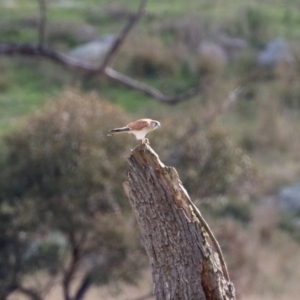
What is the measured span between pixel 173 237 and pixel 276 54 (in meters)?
32.2

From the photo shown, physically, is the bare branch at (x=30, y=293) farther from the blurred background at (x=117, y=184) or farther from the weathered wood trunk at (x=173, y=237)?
the weathered wood trunk at (x=173, y=237)

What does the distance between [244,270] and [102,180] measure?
3602 mm

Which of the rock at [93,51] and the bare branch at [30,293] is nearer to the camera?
the bare branch at [30,293]

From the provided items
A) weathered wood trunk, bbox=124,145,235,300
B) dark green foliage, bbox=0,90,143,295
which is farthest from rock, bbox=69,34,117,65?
→ weathered wood trunk, bbox=124,145,235,300

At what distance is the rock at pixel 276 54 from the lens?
116 ft

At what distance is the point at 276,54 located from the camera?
36031 mm

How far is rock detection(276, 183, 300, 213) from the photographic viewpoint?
24562 mm

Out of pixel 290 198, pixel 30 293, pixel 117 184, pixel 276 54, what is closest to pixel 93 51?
pixel 276 54

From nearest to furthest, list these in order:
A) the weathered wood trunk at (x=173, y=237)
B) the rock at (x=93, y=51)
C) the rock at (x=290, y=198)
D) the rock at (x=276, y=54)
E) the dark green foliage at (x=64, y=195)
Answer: the weathered wood trunk at (x=173, y=237) → the dark green foliage at (x=64, y=195) → the rock at (x=290, y=198) → the rock at (x=93, y=51) → the rock at (x=276, y=54)

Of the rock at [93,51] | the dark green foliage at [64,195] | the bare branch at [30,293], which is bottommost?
the rock at [93,51]

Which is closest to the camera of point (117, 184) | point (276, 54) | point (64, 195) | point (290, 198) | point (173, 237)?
point (173, 237)

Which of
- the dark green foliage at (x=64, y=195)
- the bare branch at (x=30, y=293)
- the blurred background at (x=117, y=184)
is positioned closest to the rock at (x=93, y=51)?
the blurred background at (x=117, y=184)

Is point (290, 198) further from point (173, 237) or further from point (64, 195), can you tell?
point (173, 237)

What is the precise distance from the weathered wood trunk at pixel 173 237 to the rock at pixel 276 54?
31.1 meters
